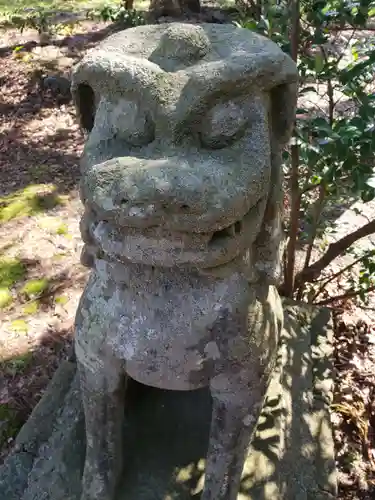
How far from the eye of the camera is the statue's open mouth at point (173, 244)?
3.15ft

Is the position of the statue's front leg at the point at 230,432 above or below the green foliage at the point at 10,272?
above

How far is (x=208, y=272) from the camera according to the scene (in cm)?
105

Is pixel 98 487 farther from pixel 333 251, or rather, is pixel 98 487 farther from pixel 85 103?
pixel 333 251

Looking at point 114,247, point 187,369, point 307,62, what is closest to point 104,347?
point 187,369

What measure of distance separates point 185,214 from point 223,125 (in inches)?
7.5

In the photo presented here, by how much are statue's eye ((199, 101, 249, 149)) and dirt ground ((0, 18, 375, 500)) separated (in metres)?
1.36

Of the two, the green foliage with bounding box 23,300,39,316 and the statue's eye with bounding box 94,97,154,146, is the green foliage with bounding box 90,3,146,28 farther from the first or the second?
the statue's eye with bounding box 94,97,154,146

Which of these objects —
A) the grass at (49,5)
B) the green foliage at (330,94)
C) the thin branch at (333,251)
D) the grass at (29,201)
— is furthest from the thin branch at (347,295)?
the grass at (49,5)

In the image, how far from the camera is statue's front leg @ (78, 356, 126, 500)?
4.07 ft

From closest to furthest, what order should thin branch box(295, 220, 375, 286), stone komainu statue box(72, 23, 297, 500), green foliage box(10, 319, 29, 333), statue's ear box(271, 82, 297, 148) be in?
stone komainu statue box(72, 23, 297, 500) < statue's ear box(271, 82, 297, 148) < thin branch box(295, 220, 375, 286) < green foliage box(10, 319, 29, 333)

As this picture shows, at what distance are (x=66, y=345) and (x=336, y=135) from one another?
1.51 meters

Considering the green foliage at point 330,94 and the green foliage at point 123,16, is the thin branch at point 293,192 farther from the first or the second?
the green foliage at point 123,16

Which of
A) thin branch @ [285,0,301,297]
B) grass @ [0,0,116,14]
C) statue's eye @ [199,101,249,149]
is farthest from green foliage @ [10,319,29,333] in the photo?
grass @ [0,0,116,14]

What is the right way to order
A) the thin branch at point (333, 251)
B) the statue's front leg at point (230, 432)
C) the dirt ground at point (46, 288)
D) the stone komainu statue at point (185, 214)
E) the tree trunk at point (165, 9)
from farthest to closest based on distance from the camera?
the tree trunk at point (165, 9)
the dirt ground at point (46, 288)
the thin branch at point (333, 251)
the statue's front leg at point (230, 432)
the stone komainu statue at point (185, 214)
